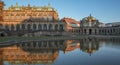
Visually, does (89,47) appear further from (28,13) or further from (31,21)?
(28,13)

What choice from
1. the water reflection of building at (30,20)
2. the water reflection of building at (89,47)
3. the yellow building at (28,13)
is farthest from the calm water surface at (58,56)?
the yellow building at (28,13)

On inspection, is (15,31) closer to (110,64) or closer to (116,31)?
(116,31)

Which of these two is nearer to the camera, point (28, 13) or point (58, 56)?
point (58, 56)

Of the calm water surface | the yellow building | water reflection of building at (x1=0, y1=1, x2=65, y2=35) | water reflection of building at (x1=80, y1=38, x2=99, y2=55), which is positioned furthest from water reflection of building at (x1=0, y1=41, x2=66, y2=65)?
the yellow building

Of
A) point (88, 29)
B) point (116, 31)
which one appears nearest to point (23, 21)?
point (88, 29)

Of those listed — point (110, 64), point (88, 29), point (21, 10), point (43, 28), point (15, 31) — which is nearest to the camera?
point (110, 64)

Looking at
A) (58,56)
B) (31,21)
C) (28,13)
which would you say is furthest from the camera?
(28,13)

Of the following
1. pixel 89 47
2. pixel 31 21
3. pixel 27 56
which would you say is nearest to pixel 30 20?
pixel 31 21

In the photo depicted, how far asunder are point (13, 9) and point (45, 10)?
1453 centimetres

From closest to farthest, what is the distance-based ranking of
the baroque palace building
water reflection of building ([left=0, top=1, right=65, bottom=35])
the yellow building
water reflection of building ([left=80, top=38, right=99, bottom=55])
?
water reflection of building ([left=80, top=38, right=99, bottom=55]) < the baroque palace building < water reflection of building ([left=0, top=1, right=65, bottom=35]) < the yellow building

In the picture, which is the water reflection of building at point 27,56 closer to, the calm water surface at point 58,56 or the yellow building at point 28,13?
the calm water surface at point 58,56

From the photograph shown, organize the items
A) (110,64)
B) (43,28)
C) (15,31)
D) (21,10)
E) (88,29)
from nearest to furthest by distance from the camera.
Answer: (110,64)
(15,31)
(43,28)
(21,10)
(88,29)

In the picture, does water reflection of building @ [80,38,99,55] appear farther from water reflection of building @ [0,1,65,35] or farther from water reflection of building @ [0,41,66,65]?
water reflection of building @ [0,1,65,35]

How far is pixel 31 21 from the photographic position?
10225 cm
